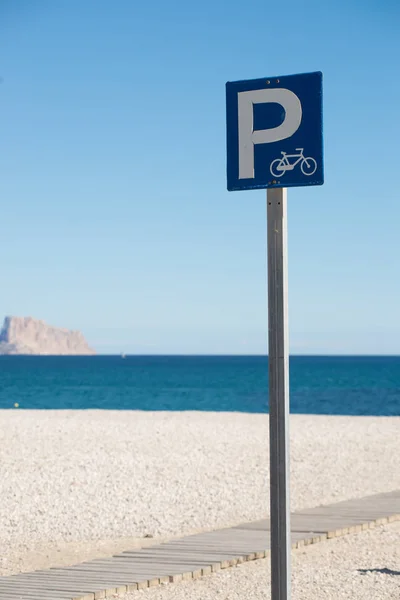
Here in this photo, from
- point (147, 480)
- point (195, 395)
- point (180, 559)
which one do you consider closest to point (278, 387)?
point (180, 559)

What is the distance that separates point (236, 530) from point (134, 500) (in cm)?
295

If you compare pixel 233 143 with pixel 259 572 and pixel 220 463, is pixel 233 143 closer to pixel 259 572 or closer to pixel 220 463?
pixel 259 572

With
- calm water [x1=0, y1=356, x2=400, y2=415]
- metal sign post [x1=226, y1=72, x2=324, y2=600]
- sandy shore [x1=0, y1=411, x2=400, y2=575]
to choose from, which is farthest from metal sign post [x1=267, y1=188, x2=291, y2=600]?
calm water [x1=0, y1=356, x2=400, y2=415]

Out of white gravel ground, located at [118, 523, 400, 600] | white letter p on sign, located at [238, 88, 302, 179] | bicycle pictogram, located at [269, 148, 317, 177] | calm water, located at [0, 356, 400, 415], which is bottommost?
white gravel ground, located at [118, 523, 400, 600]

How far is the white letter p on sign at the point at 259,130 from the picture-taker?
12.3 feet

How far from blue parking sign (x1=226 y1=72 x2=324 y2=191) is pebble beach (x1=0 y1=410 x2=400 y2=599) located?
129 inches

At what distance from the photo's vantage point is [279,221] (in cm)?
384

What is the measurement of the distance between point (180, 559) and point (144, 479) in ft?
17.8

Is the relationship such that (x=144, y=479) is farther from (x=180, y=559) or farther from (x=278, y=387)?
(x=278, y=387)

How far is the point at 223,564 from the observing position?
21.0 ft

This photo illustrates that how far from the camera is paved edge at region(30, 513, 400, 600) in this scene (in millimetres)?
Result: 5610

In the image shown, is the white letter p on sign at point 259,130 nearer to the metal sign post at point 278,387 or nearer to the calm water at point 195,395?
the metal sign post at point 278,387

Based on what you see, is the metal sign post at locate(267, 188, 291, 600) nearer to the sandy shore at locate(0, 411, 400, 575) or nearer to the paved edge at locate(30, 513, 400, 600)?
the paved edge at locate(30, 513, 400, 600)

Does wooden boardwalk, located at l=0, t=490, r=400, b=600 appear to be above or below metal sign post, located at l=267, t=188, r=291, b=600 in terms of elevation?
below
